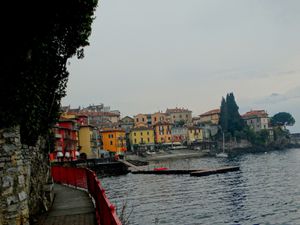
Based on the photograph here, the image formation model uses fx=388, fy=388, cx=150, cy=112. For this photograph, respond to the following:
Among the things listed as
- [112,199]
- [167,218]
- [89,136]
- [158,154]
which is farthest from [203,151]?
[167,218]

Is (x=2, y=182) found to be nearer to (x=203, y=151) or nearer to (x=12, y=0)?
(x=12, y=0)

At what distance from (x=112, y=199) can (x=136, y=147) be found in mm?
115185

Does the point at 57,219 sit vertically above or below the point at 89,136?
below

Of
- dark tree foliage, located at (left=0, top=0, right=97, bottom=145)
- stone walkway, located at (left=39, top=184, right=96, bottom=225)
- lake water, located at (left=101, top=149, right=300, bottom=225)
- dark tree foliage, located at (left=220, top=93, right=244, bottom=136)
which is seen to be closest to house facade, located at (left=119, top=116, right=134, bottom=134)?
dark tree foliage, located at (left=220, top=93, right=244, bottom=136)

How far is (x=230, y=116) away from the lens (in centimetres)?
16375

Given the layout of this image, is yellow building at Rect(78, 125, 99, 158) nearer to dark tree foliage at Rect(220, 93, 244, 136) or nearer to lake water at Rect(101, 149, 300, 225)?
dark tree foliage at Rect(220, 93, 244, 136)

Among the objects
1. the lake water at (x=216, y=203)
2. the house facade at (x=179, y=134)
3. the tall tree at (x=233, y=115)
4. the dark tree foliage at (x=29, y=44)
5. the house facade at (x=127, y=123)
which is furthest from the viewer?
the house facade at (x=127, y=123)

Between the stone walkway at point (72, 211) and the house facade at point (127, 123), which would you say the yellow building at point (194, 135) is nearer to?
the house facade at point (127, 123)

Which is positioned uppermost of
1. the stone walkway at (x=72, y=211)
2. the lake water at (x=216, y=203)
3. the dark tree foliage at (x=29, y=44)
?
the dark tree foliage at (x=29, y=44)

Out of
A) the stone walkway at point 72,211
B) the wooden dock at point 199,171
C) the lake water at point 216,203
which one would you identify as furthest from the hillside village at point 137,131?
the stone walkway at point 72,211

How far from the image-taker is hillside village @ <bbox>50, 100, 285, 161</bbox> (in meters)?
115

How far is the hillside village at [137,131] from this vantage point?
115125 mm

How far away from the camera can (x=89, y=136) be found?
116062mm

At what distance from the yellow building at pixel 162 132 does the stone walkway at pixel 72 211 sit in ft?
478
